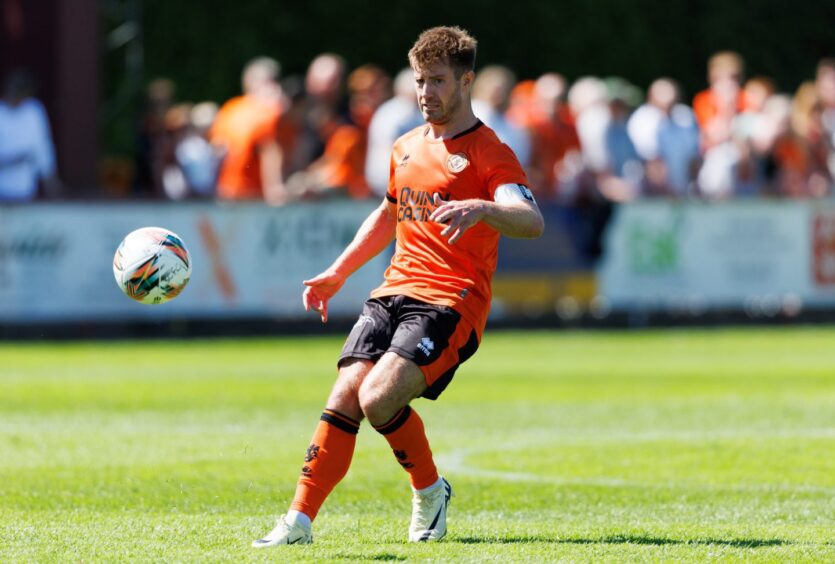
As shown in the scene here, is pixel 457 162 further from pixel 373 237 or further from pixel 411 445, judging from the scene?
pixel 411 445

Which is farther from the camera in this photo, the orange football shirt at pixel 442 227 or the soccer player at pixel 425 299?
the orange football shirt at pixel 442 227

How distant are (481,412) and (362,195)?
24.9ft

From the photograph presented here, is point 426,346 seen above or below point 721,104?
below

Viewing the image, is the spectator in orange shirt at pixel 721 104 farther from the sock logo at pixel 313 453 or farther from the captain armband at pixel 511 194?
the sock logo at pixel 313 453

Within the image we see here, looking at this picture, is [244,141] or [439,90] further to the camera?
[244,141]

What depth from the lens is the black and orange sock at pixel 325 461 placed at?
24.6ft

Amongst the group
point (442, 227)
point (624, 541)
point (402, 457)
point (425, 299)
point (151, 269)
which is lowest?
point (624, 541)

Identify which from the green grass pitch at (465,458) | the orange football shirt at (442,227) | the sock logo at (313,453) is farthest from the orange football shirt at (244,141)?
the sock logo at (313,453)

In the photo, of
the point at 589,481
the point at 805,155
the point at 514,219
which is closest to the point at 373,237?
the point at 514,219

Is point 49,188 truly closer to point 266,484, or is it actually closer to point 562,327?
point 562,327

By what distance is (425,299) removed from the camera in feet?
25.5

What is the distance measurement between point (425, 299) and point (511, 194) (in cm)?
62

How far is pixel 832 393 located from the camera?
1483 centimetres

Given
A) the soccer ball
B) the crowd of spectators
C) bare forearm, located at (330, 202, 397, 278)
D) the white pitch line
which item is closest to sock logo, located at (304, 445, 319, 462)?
bare forearm, located at (330, 202, 397, 278)
